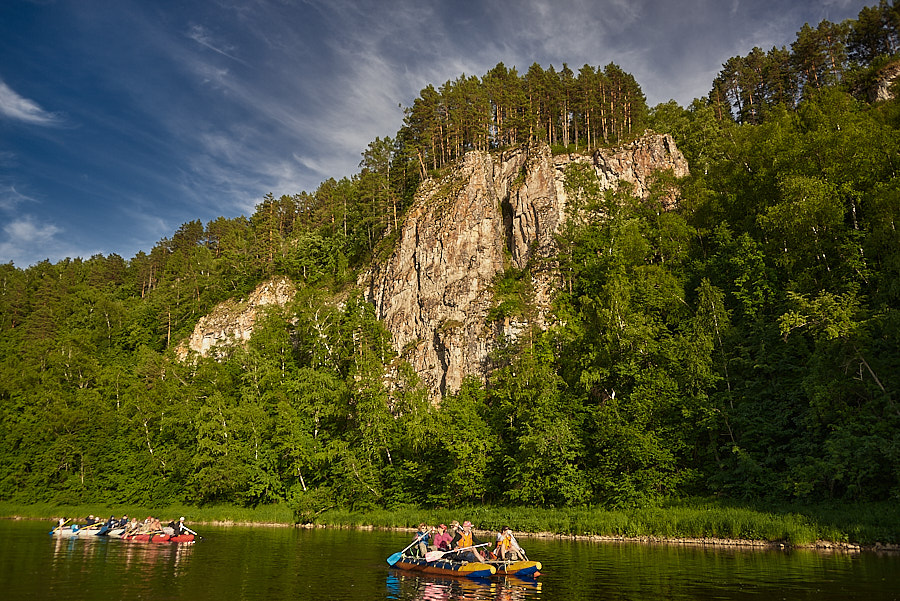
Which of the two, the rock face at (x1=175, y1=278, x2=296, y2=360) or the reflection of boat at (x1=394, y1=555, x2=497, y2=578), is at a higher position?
the rock face at (x1=175, y1=278, x2=296, y2=360)

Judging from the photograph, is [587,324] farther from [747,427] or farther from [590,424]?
[747,427]

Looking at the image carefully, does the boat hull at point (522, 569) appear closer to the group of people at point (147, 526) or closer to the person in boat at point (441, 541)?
the person in boat at point (441, 541)

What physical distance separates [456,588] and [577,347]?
108 feet

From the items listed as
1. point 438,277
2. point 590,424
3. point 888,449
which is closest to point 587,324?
point 590,424

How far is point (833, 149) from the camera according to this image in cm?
4100

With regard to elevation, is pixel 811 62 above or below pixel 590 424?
above

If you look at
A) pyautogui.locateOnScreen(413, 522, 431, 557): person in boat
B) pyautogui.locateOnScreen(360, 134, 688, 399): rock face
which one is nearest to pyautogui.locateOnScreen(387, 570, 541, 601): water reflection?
pyautogui.locateOnScreen(413, 522, 431, 557): person in boat

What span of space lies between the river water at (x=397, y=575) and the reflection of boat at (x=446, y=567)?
0.30 meters

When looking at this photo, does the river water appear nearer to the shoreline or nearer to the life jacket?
the shoreline

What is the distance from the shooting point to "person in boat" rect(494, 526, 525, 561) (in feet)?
70.8

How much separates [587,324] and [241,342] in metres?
43.3

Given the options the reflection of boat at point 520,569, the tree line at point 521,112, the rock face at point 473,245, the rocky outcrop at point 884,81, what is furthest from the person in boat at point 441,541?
the rocky outcrop at point 884,81

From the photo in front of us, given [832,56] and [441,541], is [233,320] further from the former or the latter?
[832,56]

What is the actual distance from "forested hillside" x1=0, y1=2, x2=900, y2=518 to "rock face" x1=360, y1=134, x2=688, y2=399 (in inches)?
92.3
